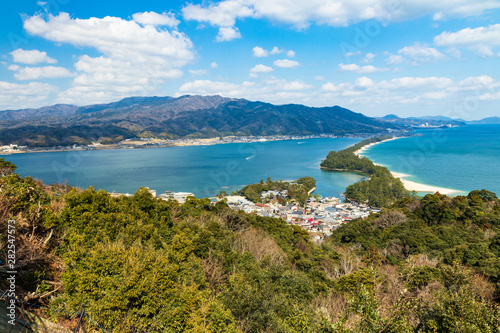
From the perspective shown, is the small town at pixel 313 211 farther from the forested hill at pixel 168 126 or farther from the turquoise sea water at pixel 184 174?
the forested hill at pixel 168 126

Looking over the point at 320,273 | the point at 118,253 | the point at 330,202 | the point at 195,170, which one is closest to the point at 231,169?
the point at 195,170

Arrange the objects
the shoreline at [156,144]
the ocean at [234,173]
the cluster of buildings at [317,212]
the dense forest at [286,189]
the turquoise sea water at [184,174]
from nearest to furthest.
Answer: the cluster of buildings at [317,212] < the dense forest at [286,189] < the ocean at [234,173] < the turquoise sea water at [184,174] < the shoreline at [156,144]

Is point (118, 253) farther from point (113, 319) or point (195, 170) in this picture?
point (195, 170)

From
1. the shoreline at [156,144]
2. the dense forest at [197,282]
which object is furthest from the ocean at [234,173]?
the dense forest at [197,282]

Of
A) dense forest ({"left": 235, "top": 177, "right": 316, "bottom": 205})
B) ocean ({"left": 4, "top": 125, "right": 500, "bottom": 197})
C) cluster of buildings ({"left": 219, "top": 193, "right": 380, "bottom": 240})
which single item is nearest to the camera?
cluster of buildings ({"left": 219, "top": 193, "right": 380, "bottom": 240})

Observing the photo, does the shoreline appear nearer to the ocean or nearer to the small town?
the ocean

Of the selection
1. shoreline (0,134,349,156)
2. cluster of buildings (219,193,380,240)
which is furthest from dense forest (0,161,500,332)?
shoreline (0,134,349,156)
